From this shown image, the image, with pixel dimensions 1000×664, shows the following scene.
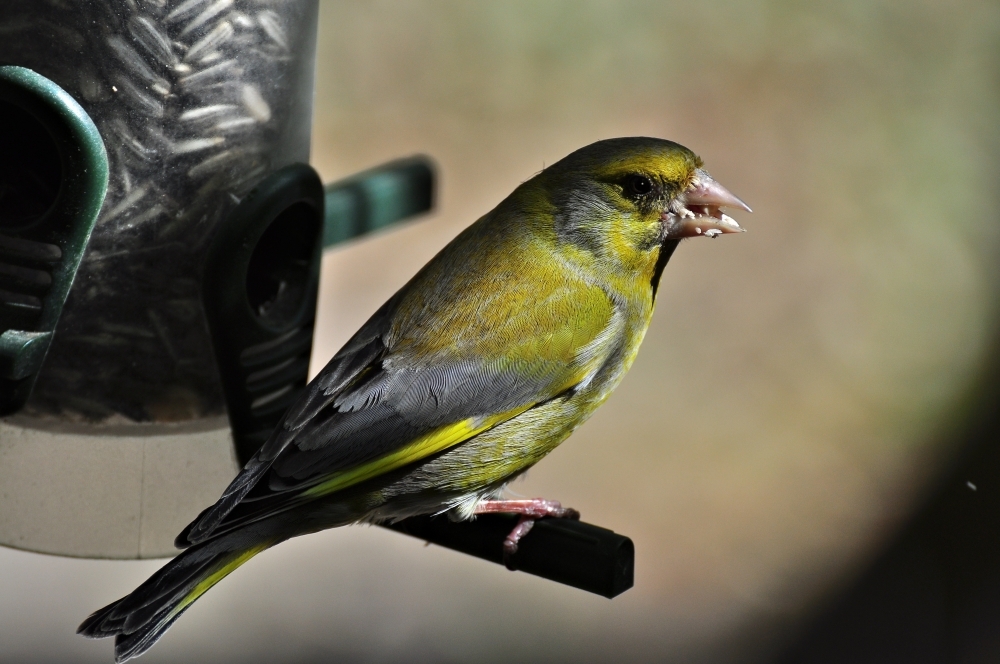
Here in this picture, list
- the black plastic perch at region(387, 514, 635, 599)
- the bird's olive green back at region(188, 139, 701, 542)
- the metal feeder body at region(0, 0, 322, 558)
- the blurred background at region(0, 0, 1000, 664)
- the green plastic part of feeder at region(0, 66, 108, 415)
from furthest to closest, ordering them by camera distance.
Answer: the blurred background at region(0, 0, 1000, 664), the metal feeder body at region(0, 0, 322, 558), the green plastic part of feeder at region(0, 66, 108, 415), the bird's olive green back at region(188, 139, 701, 542), the black plastic perch at region(387, 514, 635, 599)

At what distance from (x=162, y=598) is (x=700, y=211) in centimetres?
170

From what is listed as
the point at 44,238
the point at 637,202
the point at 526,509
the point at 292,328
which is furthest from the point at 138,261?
the point at 637,202

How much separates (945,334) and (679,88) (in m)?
2.21

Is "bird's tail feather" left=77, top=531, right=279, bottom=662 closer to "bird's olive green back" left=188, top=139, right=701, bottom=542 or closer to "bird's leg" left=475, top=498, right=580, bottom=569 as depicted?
"bird's olive green back" left=188, top=139, right=701, bottom=542

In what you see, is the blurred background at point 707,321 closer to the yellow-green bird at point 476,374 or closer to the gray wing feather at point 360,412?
the yellow-green bird at point 476,374

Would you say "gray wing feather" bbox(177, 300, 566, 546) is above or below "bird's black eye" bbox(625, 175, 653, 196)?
below

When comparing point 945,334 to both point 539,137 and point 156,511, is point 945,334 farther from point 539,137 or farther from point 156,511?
point 156,511

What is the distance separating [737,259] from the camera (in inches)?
289

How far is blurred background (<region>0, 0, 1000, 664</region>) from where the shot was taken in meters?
5.91

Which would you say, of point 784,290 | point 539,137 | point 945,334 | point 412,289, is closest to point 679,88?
point 539,137

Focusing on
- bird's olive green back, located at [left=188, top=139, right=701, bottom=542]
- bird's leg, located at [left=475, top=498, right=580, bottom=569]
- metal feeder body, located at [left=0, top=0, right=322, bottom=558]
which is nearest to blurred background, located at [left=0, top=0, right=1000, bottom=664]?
metal feeder body, located at [left=0, top=0, right=322, bottom=558]

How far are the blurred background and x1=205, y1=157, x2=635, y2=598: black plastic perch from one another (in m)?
2.32

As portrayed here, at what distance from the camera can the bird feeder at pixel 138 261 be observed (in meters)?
3.27

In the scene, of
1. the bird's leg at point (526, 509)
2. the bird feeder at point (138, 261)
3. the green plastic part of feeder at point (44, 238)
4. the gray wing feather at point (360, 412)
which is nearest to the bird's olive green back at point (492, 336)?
the gray wing feather at point (360, 412)
